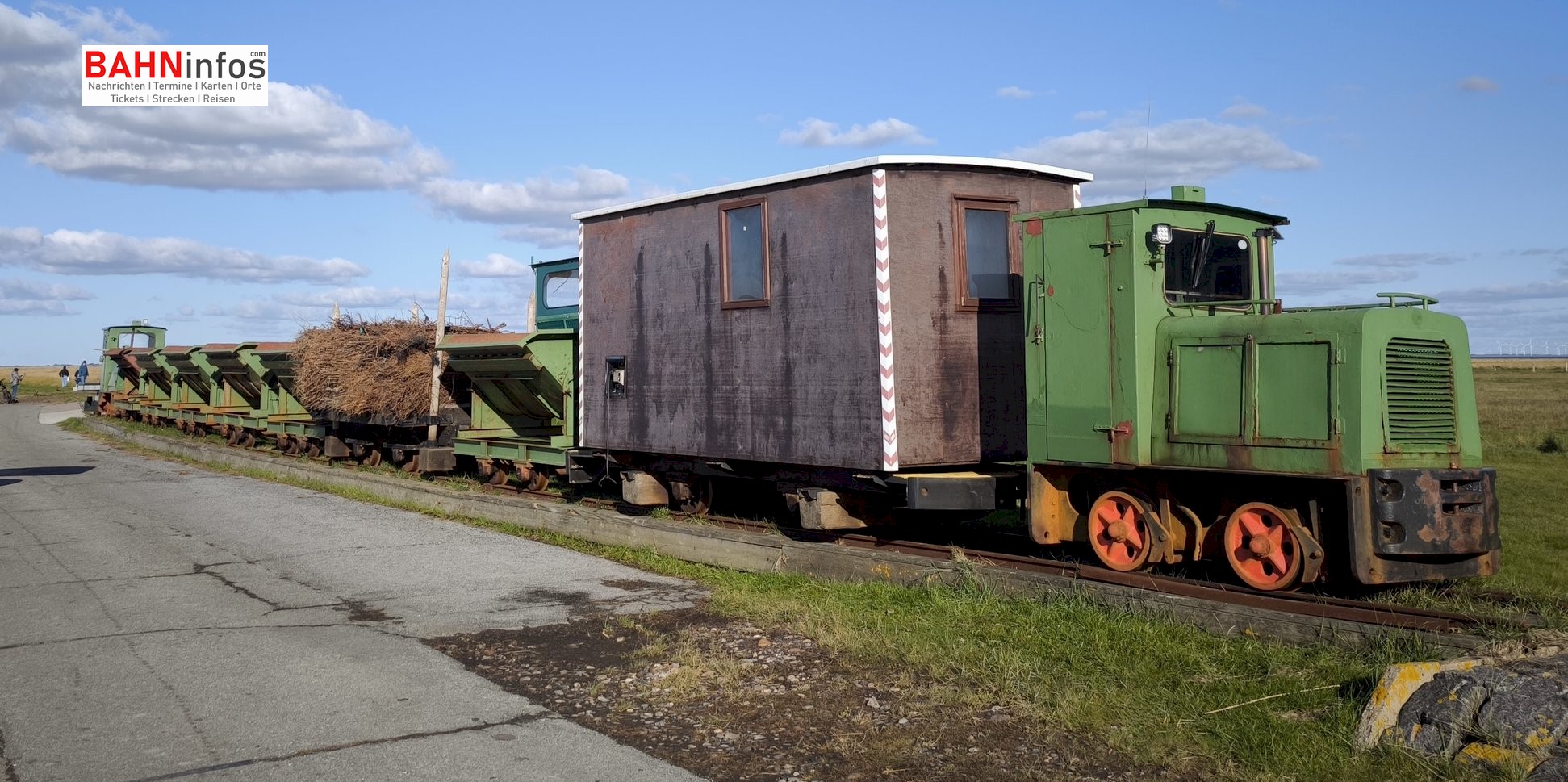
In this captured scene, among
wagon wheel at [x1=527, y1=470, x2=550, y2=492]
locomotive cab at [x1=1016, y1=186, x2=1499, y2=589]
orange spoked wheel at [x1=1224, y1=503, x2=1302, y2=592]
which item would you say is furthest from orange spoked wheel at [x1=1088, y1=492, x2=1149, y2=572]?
wagon wheel at [x1=527, y1=470, x2=550, y2=492]

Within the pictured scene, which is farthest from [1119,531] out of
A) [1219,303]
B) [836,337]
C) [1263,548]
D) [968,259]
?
[836,337]

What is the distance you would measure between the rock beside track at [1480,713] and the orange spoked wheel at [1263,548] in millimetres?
2510

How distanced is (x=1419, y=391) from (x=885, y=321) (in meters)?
3.74

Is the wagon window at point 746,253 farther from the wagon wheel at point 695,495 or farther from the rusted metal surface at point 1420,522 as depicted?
the rusted metal surface at point 1420,522

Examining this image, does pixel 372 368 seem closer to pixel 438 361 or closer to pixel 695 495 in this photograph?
pixel 438 361

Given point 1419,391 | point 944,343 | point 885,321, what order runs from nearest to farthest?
point 1419,391 → point 885,321 → point 944,343

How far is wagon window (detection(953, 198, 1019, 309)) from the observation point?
9.80m

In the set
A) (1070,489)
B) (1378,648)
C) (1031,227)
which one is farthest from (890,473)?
(1378,648)

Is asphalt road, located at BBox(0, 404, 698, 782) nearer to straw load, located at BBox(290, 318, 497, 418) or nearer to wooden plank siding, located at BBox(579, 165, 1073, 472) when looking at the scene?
wooden plank siding, located at BBox(579, 165, 1073, 472)

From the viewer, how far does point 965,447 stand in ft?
32.2

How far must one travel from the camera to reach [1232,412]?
7.92 m

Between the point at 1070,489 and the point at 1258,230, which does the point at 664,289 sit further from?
the point at 1258,230

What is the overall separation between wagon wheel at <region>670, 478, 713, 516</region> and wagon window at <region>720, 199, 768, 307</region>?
8.00 ft

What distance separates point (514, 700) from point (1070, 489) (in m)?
4.79
